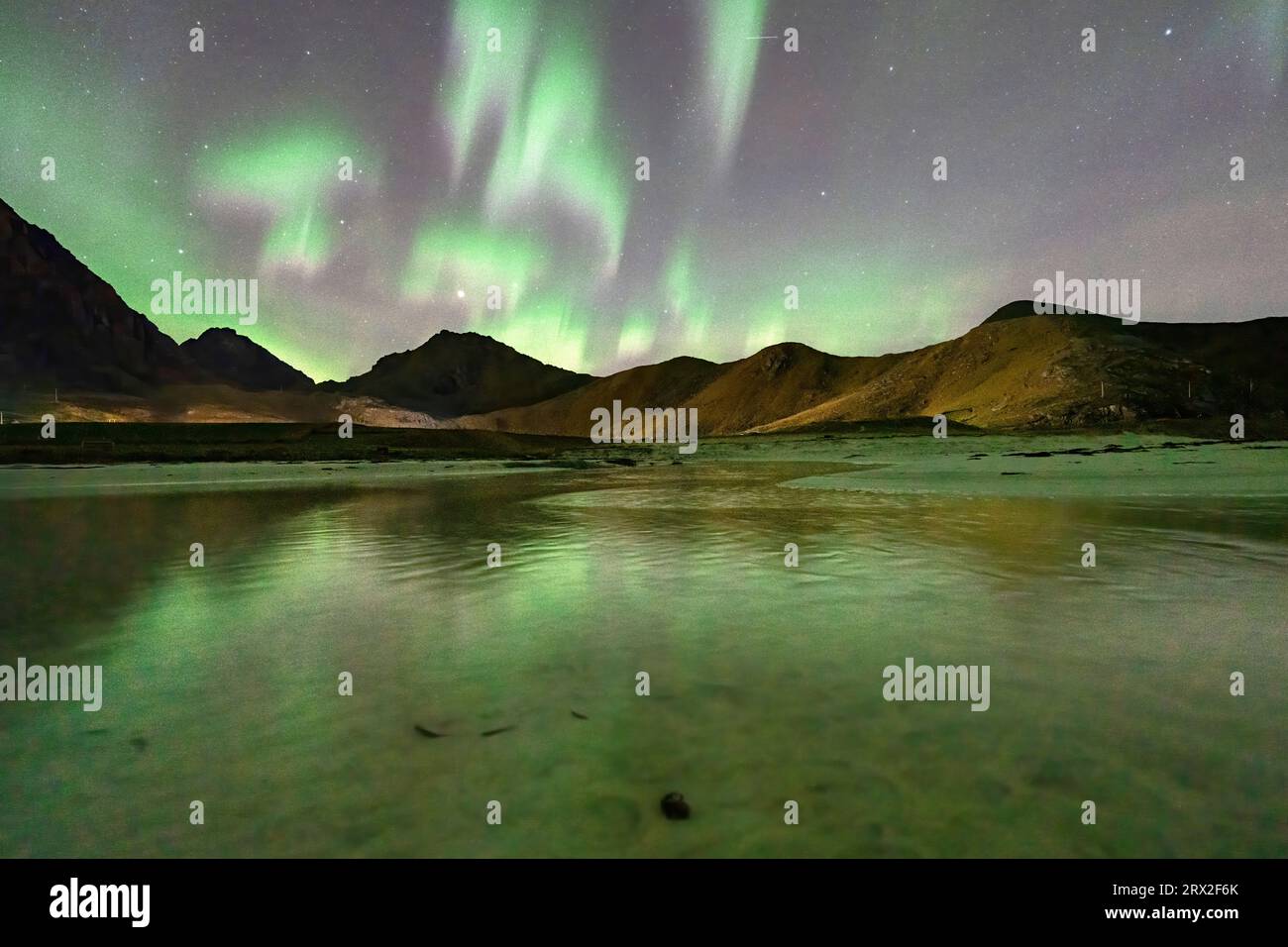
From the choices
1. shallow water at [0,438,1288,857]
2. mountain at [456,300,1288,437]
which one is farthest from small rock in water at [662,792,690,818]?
mountain at [456,300,1288,437]

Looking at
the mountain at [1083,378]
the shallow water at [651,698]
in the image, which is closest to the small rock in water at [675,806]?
the shallow water at [651,698]

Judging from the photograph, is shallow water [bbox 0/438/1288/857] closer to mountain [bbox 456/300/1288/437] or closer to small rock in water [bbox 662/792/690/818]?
small rock in water [bbox 662/792/690/818]

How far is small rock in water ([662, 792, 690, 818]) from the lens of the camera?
3.61 m

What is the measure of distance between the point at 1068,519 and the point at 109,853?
19.3 metres

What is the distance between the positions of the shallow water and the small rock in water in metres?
0.11

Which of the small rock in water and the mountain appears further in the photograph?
the mountain

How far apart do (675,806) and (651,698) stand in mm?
1826

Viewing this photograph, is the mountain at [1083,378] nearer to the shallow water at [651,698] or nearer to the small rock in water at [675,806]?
the shallow water at [651,698]

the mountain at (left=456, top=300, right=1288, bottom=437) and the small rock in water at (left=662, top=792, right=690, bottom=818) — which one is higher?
the mountain at (left=456, top=300, right=1288, bottom=437)

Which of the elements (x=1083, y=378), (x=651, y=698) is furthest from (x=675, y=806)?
(x=1083, y=378)

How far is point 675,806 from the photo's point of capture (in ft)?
12.0
